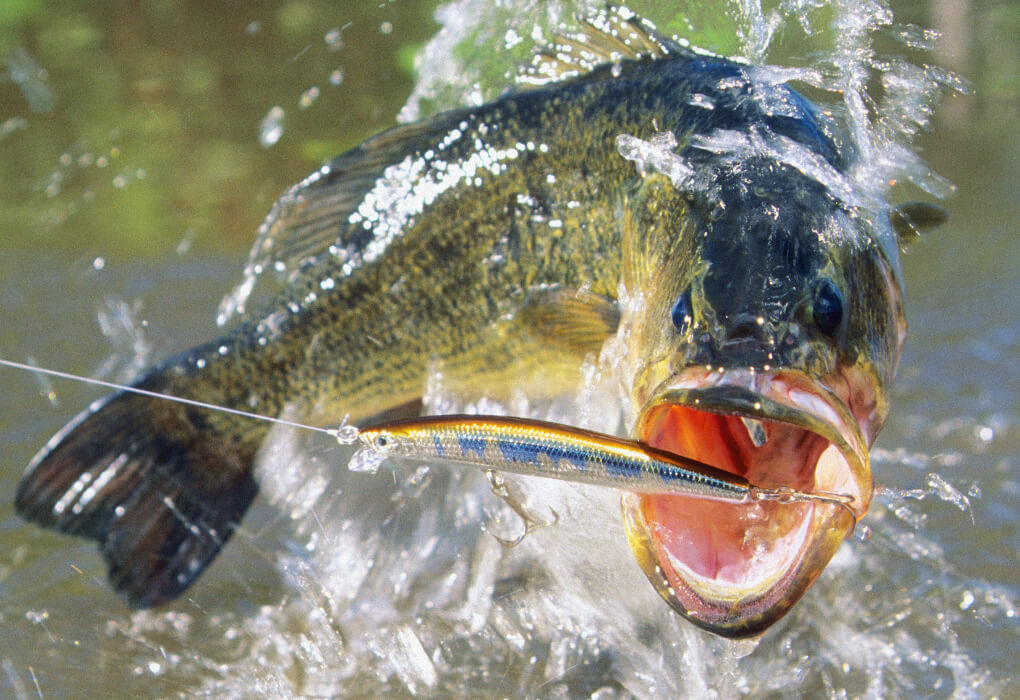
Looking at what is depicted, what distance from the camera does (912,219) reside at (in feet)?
7.73

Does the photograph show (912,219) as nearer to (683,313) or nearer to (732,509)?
(683,313)

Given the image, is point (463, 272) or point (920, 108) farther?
point (463, 272)

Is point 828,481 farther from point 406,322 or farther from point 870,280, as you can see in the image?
point 406,322

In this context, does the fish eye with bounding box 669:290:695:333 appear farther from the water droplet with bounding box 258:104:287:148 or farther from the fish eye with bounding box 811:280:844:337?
the water droplet with bounding box 258:104:287:148

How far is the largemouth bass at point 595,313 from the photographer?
5.44 feet

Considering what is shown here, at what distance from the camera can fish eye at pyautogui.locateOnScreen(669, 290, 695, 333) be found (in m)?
1.82

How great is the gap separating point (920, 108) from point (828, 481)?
1.14 meters

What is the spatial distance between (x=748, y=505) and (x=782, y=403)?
225 mm

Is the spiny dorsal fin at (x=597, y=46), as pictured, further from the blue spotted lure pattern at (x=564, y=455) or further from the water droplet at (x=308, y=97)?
the water droplet at (x=308, y=97)

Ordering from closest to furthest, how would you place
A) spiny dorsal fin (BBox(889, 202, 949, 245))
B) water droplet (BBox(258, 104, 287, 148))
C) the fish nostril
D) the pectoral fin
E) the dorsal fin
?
the fish nostril
spiny dorsal fin (BBox(889, 202, 949, 245))
the pectoral fin
the dorsal fin
water droplet (BBox(258, 104, 287, 148))

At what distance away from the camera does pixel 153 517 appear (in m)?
2.84

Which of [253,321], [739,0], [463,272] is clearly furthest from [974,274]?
[253,321]

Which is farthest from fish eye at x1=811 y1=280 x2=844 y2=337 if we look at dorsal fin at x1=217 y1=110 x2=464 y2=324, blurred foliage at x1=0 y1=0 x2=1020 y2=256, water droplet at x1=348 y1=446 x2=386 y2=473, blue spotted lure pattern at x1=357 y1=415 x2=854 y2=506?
blurred foliage at x1=0 y1=0 x2=1020 y2=256

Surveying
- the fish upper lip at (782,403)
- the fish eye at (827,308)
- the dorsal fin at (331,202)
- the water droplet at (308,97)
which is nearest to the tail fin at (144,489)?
the dorsal fin at (331,202)
